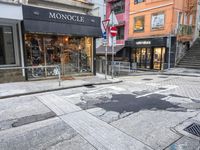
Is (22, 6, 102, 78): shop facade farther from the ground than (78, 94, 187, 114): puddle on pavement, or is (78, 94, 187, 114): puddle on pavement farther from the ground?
(22, 6, 102, 78): shop facade

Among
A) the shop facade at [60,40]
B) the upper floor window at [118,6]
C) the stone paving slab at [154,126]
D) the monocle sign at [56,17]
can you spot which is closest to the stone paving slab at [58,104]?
the stone paving slab at [154,126]

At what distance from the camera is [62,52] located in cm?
1056

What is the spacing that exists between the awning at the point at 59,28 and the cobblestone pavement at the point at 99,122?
3.82 meters

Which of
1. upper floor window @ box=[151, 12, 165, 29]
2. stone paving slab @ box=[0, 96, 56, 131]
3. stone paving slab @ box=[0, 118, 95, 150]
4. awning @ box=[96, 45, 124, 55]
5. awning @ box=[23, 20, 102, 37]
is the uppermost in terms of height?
upper floor window @ box=[151, 12, 165, 29]

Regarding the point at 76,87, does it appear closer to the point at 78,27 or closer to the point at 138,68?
the point at 78,27

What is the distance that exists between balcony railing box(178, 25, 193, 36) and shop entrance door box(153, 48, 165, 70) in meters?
2.35

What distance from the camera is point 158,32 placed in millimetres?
16766

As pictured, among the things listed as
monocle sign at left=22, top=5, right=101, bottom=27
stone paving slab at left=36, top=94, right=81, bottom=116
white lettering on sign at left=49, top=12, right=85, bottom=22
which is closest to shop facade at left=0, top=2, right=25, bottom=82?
monocle sign at left=22, top=5, right=101, bottom=27

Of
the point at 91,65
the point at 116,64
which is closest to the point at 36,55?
the point at 91,65

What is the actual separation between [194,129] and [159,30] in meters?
14.6

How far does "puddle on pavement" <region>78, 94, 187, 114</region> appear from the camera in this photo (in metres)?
5.13

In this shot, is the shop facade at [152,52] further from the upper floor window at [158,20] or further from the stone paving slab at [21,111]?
the stone paving slab at [21,111]

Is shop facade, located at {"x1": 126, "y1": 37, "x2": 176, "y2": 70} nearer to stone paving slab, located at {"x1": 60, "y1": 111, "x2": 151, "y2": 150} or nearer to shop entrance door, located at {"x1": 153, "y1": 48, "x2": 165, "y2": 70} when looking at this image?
shop entrance door, located at {"x1": 153, "y1": 48, "x2": 165, "y2": 70}

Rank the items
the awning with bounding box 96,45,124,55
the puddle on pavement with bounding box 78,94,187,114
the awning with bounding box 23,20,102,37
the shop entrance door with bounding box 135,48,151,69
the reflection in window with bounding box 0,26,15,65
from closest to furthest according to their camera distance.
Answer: the puddle on pavement with bounding box 78,94,187,114
the awning with bounding box 23,20,102,37
the reflection in window with bounding box 0,26,15,65
the shop entrance door with bounding box 135,48,151,69
the awning with bounding box 96,45,124,55
